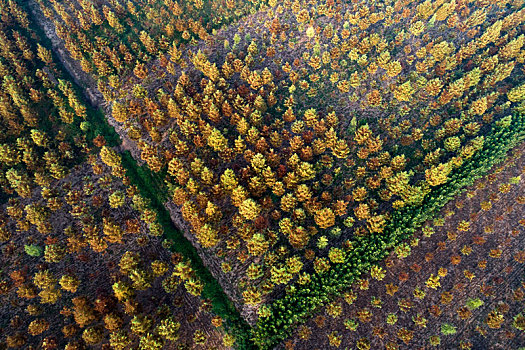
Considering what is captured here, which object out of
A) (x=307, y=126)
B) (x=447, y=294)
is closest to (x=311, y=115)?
(x=307, y=126)

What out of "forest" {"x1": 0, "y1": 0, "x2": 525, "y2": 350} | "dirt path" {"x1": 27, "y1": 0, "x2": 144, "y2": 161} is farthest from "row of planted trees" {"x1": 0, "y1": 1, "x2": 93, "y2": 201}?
"dirt path" {"x1": 27, "y1": 0, "x2": 144, "y2": 161}

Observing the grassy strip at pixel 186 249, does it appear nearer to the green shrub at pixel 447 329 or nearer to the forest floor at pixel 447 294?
the forest floor at pixel 447 294

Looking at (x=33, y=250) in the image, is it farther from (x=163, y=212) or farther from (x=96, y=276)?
(x=163, y=212)

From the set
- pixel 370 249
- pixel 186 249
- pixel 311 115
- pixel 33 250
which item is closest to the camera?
pixel 370 249

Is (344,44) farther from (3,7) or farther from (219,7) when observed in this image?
(3,7)

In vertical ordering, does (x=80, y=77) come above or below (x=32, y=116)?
above

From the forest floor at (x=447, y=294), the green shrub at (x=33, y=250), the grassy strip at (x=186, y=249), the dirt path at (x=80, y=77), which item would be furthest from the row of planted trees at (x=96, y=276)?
the forest floor at (x=447, y=294)

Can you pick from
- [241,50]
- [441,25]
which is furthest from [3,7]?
[441,25]
